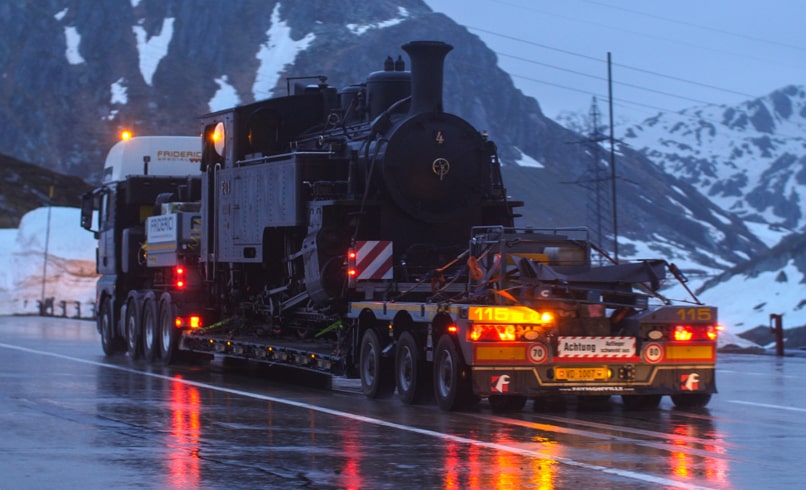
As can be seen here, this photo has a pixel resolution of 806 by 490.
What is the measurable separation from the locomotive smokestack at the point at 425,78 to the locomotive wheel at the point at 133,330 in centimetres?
894

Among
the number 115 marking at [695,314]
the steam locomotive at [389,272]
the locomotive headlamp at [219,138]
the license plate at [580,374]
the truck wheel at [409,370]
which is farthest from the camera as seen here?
the locomotive headlamp at [219,138]

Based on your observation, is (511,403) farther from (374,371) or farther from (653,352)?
(374,371)

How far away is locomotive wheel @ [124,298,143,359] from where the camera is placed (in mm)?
26141

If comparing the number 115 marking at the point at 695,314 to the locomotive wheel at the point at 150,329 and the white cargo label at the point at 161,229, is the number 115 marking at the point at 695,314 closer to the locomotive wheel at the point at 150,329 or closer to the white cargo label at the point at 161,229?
the white cargo label at the point at 161,229

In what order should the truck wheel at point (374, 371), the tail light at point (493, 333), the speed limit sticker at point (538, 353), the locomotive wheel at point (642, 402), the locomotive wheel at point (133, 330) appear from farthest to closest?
1. the locomotive wheel at point (133, 330)
2. the truck wheel at point (374, 371)
3. the locomotive wheel at point (642, 402)
4. the speed limit sticker at point (538, 353)
5. the tail light at point (493, 333)

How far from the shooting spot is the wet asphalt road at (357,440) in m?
10.0

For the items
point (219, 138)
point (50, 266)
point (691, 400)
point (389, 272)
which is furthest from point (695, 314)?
point (50, 266)

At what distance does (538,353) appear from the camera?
15.1 m

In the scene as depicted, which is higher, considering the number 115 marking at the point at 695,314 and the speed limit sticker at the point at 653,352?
the number 115 marking at the point at 695,314

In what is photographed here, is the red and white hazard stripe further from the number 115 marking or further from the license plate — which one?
the number 115 marking

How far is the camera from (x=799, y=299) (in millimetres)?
51906

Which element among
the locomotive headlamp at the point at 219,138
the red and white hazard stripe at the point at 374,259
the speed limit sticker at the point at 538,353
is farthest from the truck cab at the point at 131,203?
the speed limit sticker at the point at 538,353

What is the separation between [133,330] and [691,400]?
42.9 feet

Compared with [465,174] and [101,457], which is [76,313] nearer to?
[465,174]
